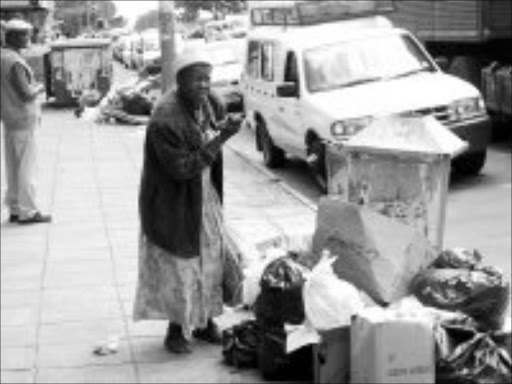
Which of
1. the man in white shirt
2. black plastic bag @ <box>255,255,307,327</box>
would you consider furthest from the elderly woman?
the man in white shirt

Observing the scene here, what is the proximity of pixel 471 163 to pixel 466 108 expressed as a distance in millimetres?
803

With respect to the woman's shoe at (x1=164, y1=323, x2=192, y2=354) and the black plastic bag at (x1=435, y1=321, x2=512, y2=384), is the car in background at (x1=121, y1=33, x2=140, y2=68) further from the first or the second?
the black plastic bag at (x1=435, y1=321, x2=512, y2=384)

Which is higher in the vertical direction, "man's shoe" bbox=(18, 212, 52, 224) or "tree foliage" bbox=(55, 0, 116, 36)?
"man's shoe" bbox=(18, 212, 52, 224)

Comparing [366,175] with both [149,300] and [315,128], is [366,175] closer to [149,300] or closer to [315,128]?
[149,300]

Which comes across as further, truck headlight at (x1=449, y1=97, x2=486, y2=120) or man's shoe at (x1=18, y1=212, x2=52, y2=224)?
truck headlight at (x1=449, y1=97, x2=486, y2=120)

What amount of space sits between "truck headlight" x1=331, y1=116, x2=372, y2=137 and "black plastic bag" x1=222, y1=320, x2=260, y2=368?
5727 millimetres

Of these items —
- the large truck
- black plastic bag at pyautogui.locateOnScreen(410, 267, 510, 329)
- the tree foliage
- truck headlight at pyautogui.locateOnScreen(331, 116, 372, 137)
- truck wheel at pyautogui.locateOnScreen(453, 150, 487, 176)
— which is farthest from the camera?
the tree foliage

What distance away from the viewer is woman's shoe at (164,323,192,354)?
239 inches

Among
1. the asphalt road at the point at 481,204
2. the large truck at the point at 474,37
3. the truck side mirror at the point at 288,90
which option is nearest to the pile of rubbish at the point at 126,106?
the large truck at the point at 474,37

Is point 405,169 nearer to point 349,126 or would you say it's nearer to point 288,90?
point 349,126

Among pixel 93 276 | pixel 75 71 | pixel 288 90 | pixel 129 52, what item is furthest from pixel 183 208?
pixel 129 52

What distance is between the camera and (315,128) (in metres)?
12.0

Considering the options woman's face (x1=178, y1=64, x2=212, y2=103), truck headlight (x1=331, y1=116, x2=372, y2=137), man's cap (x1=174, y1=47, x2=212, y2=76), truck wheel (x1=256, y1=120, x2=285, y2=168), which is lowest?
truck wheel (x1=256, y1=120, x2=285, y2=168)

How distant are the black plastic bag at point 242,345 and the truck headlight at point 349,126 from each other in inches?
225
